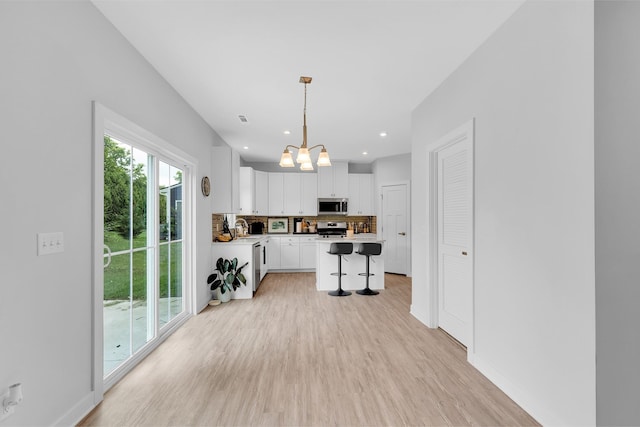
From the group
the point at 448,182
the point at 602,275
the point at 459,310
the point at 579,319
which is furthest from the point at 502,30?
the point at 459,310

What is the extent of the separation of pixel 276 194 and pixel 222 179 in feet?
7.95

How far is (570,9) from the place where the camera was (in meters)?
1.65

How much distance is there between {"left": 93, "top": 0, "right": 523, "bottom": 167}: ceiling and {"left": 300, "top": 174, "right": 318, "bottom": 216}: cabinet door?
3.15 meters

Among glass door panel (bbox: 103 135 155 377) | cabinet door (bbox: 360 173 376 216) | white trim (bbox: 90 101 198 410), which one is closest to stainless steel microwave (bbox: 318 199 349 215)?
cabinet door (bbox: 360 173 376 216)

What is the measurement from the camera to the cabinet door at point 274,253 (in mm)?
6953

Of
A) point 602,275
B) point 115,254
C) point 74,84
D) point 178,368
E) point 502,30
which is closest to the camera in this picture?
point 602,275

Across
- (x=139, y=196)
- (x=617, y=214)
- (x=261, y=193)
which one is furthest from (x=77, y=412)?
(x=261, y=193)

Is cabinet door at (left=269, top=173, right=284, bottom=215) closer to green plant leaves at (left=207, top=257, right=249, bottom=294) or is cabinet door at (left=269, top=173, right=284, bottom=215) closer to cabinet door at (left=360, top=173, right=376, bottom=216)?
cabinet door at (left=360, top=173, right=376, bottom=216)

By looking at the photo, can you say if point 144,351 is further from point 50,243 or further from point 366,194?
point 366,194

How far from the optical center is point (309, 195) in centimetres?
732

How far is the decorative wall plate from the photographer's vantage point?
170 inches

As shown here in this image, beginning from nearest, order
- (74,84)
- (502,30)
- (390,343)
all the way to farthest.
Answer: (74,84), (502,30), (390,343)

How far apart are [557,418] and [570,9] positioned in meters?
2.26

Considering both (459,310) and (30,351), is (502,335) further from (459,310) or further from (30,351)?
(30,351)
